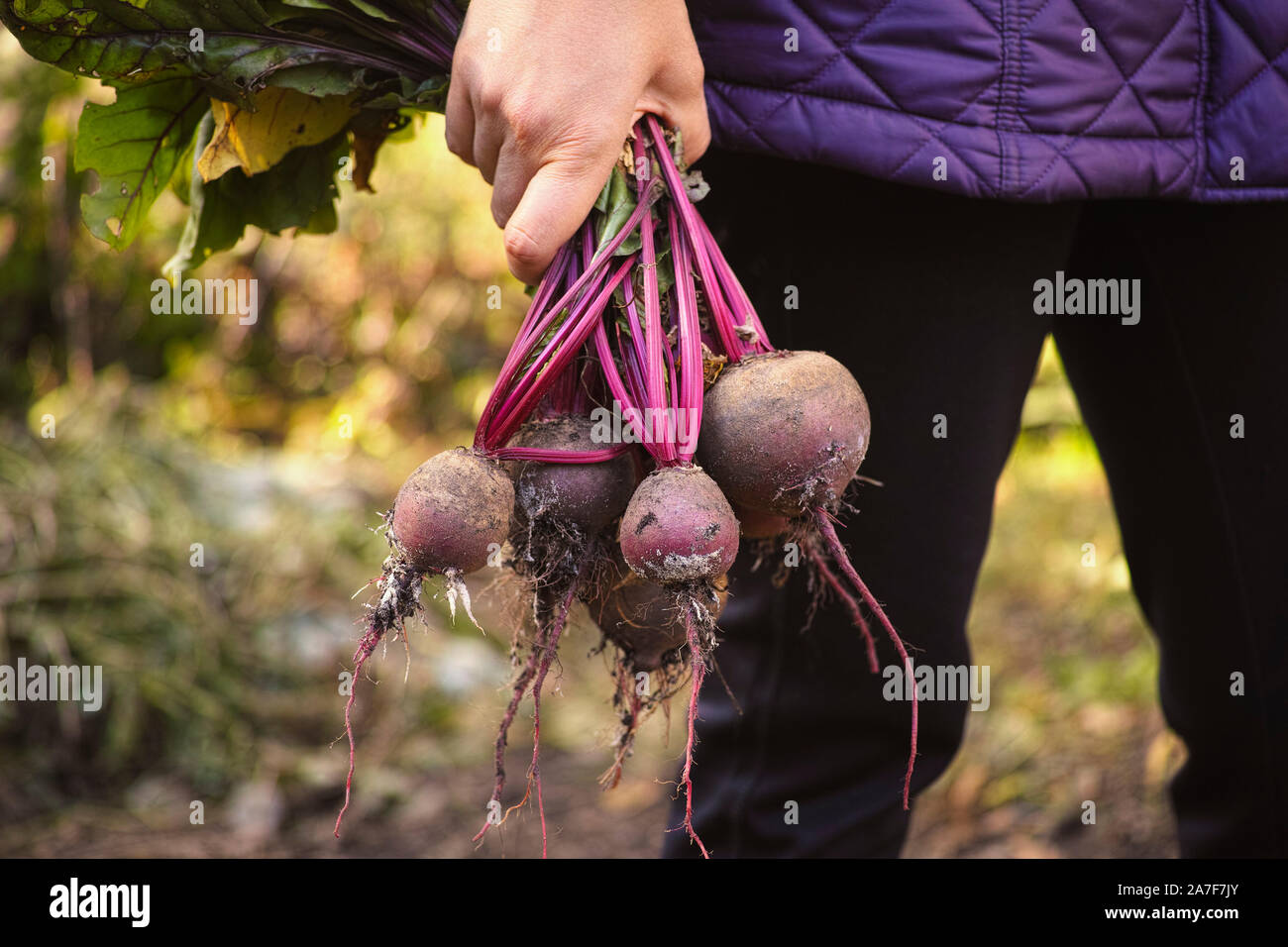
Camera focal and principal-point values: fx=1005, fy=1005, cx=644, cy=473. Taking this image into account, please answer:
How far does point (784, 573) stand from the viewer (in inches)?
46.4

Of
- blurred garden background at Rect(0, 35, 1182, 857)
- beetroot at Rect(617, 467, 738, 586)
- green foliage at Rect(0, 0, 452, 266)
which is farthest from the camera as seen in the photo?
blurred garden background at Rect(0, 35, 1182, 857)

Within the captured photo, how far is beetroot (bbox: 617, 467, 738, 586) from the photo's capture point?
87 cm

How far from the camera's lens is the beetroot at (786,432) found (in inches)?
36.3

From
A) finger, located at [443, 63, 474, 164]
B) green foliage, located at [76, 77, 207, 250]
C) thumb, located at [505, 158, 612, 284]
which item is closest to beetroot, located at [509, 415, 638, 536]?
thumb, located at [505, 158, 612, 284]

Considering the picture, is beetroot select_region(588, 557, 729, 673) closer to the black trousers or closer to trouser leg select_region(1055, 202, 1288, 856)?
the black trousers

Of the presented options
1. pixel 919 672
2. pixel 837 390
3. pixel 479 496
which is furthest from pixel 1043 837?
pixel 479 496

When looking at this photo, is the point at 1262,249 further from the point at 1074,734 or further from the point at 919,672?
the point at 1074,734

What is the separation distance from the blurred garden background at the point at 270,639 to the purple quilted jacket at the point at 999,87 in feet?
2.13

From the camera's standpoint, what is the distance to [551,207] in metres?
0.88

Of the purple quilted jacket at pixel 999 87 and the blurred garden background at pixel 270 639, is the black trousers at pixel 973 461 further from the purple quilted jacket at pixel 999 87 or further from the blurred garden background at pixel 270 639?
the blurred garden background at pixel 270 639

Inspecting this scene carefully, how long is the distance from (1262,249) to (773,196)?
0.52 metres

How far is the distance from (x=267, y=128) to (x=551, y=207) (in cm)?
43

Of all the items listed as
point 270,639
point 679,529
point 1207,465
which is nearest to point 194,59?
point 679,529

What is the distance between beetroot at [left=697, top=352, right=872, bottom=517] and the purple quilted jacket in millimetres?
206
